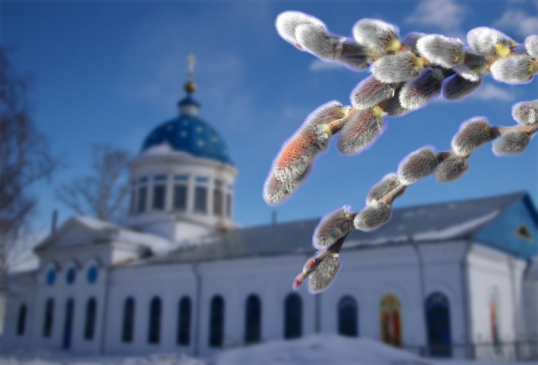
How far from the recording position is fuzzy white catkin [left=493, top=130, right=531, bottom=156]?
79.6 inches

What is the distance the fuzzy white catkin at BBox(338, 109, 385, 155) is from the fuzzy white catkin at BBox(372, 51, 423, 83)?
155mm

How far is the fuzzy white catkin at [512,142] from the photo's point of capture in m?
2.02

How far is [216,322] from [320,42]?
1998 centimetres

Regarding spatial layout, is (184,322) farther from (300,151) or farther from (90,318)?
(300,151)

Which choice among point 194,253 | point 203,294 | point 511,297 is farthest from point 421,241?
point 194,253

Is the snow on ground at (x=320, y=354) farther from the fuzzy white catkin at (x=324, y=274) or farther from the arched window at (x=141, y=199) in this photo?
the arched window at (x=141, y=199)

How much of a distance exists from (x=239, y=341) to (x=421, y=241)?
291 inches

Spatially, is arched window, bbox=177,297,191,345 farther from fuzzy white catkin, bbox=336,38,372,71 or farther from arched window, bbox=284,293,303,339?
fuzzy white catkin, bbox=336,38,372,71

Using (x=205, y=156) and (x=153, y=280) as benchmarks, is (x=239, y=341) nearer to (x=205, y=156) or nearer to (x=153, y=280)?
(x=153, y=280)

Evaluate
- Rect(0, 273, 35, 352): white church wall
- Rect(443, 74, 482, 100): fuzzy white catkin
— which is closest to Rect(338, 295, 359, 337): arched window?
Rect(0, 273, 35, 352): white church wall

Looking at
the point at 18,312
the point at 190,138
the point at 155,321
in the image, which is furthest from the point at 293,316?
the point at 18,312

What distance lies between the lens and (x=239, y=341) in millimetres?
19688

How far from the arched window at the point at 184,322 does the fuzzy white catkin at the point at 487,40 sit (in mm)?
20651

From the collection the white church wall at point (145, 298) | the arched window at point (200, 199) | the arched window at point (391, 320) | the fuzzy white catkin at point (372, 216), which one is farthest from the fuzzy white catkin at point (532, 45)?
→ the arched window at point (200, 199)
